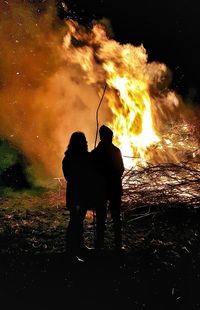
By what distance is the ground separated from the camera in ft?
15.1

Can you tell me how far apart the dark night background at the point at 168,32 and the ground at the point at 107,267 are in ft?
40.3

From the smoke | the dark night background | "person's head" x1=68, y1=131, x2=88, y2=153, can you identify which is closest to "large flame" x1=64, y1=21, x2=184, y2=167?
the smoke

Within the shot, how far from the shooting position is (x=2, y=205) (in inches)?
339

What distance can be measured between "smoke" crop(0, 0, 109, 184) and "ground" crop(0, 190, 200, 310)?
221 inches

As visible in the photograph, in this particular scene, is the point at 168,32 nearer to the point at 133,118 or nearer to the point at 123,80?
the point at 123,80

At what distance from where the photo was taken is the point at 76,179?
5555mm

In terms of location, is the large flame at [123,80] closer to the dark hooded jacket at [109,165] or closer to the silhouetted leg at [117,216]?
the silhouetted leg at [117,216]

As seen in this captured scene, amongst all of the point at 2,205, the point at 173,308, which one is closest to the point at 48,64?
the point at 2,205


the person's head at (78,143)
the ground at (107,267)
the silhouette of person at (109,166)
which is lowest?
the ground at (107,267)

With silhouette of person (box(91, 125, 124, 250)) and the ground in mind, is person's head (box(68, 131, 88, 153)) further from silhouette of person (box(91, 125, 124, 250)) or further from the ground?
the ground

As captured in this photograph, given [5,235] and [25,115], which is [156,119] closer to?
[25,115]

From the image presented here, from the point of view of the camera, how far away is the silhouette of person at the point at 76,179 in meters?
5.52

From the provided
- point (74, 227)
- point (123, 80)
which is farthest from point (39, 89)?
point (74, 227)

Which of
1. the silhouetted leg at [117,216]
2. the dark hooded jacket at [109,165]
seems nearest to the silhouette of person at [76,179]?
the dark hooded jacket at [109,165]
